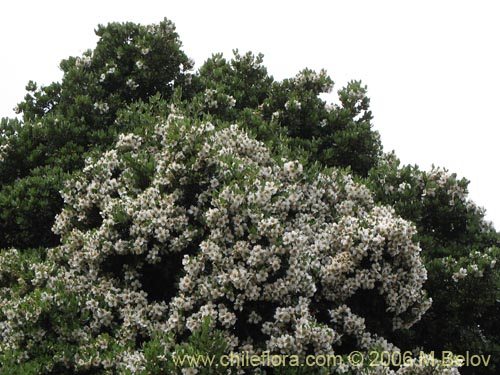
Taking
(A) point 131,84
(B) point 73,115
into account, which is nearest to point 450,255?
(A) point 131,84

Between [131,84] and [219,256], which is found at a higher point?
[131,84]

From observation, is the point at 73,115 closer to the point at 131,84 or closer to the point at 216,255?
the point at 131,84

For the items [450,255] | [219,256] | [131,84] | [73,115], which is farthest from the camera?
[131,84]

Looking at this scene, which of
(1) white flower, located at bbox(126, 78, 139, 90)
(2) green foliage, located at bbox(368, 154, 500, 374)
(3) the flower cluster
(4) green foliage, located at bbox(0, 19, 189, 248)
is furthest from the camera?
(1) white flower, located at bbox(126, 78, 139, 90)

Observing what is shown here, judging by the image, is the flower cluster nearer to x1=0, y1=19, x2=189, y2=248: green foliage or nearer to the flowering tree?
the flowering tree

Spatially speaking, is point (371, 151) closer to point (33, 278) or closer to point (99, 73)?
point (99, 73)

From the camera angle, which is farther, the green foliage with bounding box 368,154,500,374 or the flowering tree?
the green foliage with bounding box 368,154,500,374

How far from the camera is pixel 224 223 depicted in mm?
7508

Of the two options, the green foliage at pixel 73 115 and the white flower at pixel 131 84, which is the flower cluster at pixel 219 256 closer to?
the green foliage at pixel 73 115

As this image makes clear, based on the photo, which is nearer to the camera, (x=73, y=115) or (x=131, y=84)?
(x=73, y=115)

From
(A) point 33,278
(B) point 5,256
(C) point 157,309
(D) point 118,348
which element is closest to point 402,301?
(C) point 157,309

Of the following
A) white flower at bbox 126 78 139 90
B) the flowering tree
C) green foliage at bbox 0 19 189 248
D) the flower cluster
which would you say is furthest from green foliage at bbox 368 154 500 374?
white flower at bbox 126 78 139 90

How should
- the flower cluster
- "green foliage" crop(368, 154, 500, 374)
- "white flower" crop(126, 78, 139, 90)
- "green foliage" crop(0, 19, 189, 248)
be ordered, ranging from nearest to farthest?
the flower cluster < "green foliage" crop(368, 154, 500, 374) < "green foliage" crop(0, 19, 189, 248) < "white flower" crop(126, 78, 139, 90)

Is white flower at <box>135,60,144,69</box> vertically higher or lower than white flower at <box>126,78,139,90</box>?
higher
